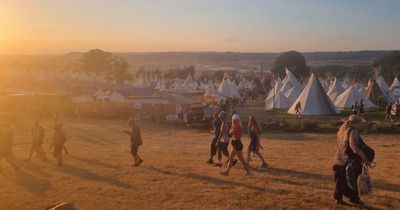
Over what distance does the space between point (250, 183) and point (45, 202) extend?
4175mm

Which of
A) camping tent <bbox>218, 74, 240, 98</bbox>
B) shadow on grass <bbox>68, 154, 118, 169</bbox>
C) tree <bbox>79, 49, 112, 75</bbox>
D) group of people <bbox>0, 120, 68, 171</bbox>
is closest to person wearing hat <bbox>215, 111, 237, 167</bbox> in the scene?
shadow on grass <bbox>68, 154, 118, 169</bbox>

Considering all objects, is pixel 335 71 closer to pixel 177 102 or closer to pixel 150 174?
pixel 177 102

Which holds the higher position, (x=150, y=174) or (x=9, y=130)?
(x=9, y=130)

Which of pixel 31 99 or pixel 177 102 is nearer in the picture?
pixel 177 102

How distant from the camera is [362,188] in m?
7.82

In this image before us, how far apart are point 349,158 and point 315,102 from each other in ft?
82.3

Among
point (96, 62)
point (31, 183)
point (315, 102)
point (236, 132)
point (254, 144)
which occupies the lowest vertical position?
point (315, 102)

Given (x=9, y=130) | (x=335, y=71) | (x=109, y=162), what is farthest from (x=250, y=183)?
(x=335, y=71)

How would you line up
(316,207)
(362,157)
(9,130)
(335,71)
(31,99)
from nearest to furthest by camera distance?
(362,157) < (316,207) < (9,130) < (31,99) < (335,71)

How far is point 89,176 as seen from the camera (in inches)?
466

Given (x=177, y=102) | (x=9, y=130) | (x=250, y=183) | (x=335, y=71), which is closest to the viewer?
(x=250, y=183)

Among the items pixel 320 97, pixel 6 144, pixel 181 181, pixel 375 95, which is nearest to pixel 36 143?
pixel 6 144

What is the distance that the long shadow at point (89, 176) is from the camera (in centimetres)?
1077

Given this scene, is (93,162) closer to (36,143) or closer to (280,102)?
(36,143)
